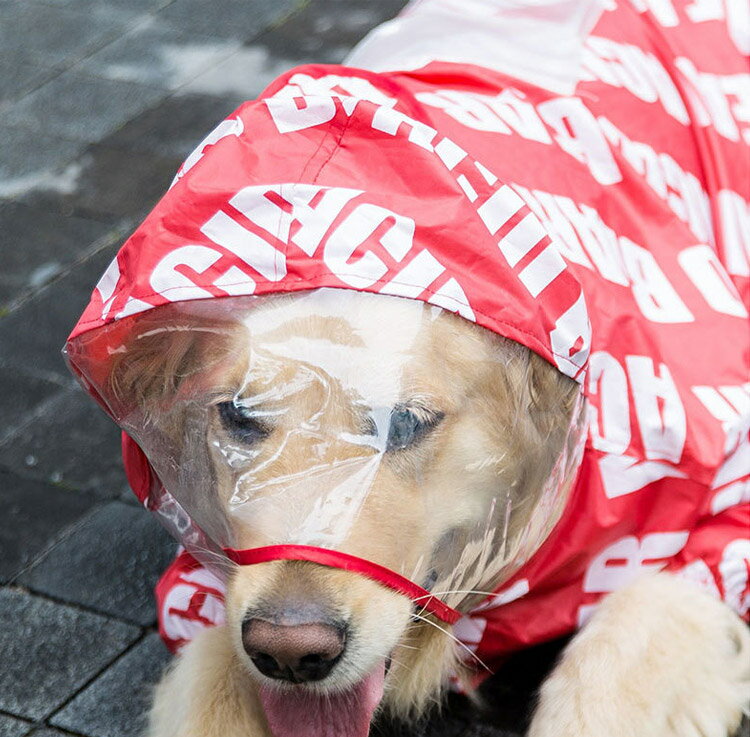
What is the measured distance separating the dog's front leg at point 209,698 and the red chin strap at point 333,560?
1.25 feet

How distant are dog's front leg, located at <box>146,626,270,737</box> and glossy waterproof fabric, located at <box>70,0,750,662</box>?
175 mm

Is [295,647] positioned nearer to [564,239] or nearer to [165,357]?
[165,357]

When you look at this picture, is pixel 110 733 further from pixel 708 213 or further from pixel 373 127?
pixel 708 213

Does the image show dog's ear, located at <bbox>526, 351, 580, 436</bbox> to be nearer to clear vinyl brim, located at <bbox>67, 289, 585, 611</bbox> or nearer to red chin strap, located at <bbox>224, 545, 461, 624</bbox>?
clear vinyl brim, located at <bbox>67, 289, 585, 611</bbox>

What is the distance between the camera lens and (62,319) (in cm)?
395

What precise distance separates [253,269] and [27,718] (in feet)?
3.90

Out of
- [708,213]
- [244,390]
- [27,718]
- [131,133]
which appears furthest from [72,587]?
[131,133]

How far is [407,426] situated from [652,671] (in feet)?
2.35

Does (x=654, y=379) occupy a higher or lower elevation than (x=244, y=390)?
lower

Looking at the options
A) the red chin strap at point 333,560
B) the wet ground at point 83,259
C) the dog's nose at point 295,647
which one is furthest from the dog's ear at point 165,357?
the wet ground at point 83,259

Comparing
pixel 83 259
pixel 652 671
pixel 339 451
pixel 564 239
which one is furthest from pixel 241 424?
pixel 83 259

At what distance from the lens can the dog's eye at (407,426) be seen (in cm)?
199

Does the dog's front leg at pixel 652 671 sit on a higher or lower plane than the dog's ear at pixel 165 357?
lower

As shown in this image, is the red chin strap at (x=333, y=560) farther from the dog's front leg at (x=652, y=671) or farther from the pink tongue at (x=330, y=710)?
the dog's front leg at (x=652, y=671)
